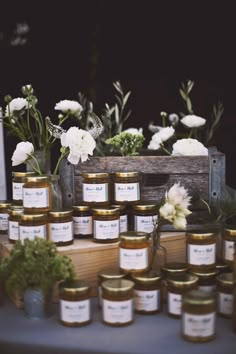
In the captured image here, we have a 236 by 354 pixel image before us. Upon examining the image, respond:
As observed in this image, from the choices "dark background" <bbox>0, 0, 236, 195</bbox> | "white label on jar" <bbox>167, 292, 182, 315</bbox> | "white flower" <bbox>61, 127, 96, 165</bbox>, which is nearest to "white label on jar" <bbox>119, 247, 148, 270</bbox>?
"white label on jar" <bbox>167, 292, 182, 315</bbox>

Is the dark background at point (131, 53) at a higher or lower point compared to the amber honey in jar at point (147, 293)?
higher

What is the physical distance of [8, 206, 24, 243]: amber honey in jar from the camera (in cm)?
178

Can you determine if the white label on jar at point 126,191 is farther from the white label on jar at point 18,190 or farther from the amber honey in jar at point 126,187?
the white label on jar at point 18,190

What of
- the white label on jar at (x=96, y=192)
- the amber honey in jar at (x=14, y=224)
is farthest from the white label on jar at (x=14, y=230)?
the white label on jar at (x=96, y=192)

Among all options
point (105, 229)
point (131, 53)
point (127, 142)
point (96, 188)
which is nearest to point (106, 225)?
point (105, 229)

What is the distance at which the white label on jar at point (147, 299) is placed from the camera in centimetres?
161

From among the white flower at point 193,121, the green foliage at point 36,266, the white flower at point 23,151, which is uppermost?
the white flower at point 193,121

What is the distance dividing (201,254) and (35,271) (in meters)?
0.43

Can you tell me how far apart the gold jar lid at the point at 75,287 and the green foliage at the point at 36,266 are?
0.02 m

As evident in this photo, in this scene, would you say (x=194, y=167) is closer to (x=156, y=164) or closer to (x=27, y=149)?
(x=156, y=164)

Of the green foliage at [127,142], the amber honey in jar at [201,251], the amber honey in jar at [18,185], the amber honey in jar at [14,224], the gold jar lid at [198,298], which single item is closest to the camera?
the gold jar lid at [198,298]

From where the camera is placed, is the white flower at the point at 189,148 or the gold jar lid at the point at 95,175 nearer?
the gold jar lid at the point at 95,175

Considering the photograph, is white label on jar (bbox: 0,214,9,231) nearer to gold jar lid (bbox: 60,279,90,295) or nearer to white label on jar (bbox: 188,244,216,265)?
gold jar lid (bbox: 60,279,90,295)

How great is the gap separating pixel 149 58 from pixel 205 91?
38 cm
